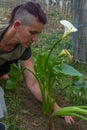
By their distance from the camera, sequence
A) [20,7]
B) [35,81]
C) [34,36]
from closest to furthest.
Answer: [34,36]
[20,7]
[35,81]

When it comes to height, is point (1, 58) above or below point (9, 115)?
above

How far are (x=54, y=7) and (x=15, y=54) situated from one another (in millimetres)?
2819

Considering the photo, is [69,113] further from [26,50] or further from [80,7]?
[80,7]

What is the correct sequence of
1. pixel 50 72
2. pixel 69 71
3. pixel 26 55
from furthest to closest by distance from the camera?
pixel 26 55
pixel 50 72
pixel 69 71

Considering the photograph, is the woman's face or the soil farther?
the soil

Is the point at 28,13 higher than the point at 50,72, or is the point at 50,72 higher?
the point at 28,13

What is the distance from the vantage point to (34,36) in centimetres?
268

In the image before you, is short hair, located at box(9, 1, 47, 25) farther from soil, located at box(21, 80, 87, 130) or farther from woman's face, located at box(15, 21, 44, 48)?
soil, located at box(21, 80, 87, 130)

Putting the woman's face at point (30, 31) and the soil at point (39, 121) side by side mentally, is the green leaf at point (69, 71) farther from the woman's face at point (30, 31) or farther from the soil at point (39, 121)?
the soil at point (39, 121)

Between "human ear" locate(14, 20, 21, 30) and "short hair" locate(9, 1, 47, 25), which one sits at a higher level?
"short hair" locate(9, 1, 47, 25)

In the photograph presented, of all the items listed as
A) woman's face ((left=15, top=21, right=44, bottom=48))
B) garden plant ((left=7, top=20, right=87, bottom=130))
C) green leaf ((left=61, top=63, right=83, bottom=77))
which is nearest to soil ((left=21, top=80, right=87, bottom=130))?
garden plant ((left=7, top=20, right=87, bottom=130))

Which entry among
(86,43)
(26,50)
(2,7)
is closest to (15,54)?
(26,50)

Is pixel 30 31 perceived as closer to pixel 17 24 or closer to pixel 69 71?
pixel 17 24

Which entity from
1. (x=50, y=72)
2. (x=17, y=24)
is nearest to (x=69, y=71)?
(x=50, y=72)
